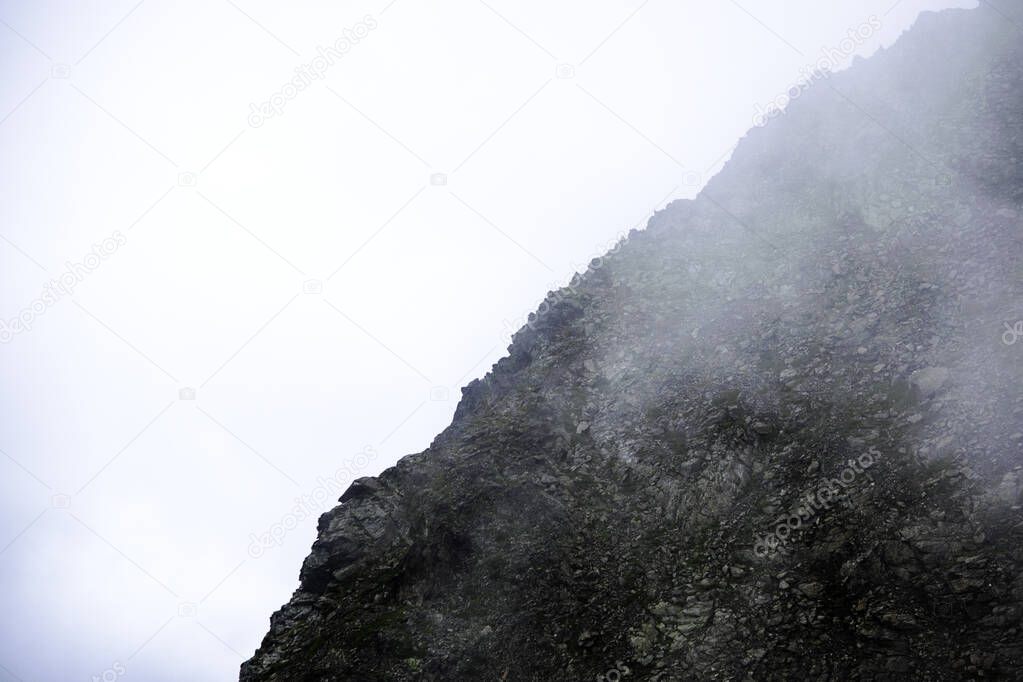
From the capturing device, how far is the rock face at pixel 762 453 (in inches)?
605

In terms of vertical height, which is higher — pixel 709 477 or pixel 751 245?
Result: pixel 751 245

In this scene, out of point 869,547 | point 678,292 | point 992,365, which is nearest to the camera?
point 869,547

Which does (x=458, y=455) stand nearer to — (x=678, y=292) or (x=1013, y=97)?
(x=678, y=292)

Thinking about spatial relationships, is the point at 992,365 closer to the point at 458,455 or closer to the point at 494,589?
the point at 494,589

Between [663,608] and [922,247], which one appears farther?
[922,247]

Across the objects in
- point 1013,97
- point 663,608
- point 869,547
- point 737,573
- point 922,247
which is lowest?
point 663,608

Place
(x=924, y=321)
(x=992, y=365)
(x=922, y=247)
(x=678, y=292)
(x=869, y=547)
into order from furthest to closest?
(x=678, y=292)
(x=922, y=247)
(x=924, y=321)
(x=992, y=365)
(x=869, y=547)

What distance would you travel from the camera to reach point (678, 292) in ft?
90.7

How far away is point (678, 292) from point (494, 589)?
1617 cm

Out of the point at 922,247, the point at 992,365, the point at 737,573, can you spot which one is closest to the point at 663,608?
the point at 737,573

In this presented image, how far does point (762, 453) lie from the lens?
1989 centimetres

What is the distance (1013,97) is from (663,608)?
27.3 meters

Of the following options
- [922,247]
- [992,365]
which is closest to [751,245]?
[922,247]

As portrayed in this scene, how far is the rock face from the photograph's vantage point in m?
15.4
